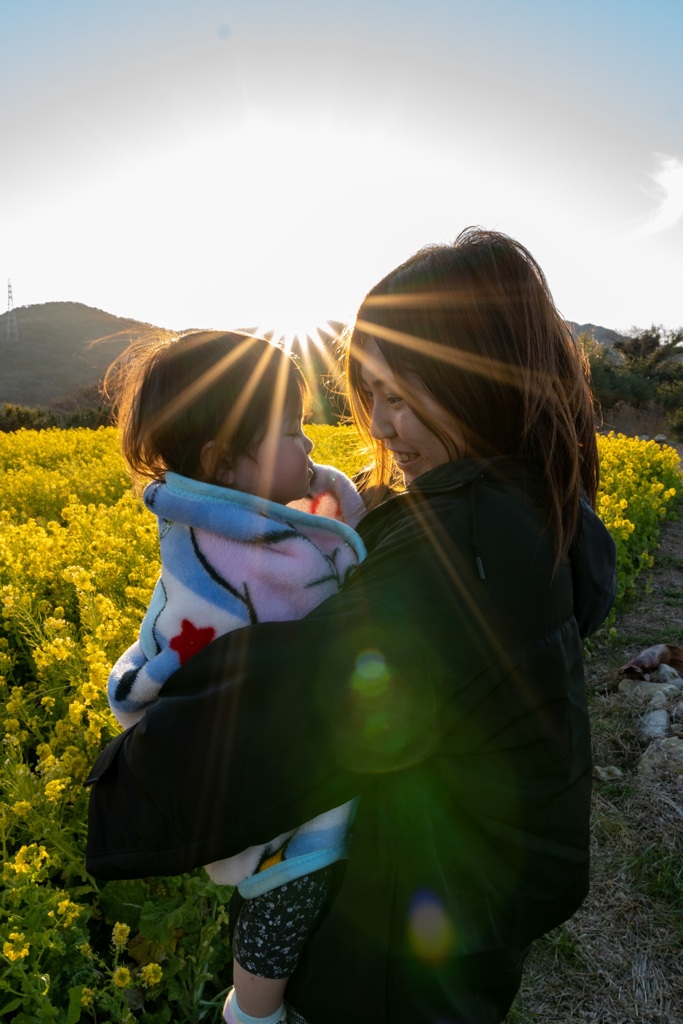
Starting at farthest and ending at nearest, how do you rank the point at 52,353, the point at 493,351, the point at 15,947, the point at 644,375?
1. the point at 52,353
2. the point at 644,375
3. the point at 15,947
4. the point at 493,351

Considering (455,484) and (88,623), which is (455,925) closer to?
(455,484)

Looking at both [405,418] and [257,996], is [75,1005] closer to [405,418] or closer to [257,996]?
[257,996]

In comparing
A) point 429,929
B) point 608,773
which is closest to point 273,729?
point 429,929

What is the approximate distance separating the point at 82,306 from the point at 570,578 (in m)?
102

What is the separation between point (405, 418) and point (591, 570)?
428mm

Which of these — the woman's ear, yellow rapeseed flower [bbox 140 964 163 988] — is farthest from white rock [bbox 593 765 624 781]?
the woman's ear

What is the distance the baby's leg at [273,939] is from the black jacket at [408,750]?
1.9 inches

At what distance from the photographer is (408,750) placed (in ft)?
3.09

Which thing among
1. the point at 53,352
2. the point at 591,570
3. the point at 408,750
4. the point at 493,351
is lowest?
the point at 53,352

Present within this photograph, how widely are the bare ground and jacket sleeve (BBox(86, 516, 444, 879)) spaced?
2.02m

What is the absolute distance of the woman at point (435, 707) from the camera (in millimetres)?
928

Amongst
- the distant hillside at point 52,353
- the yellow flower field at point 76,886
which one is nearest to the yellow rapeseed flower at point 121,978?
the yellow flower field at point 76,886

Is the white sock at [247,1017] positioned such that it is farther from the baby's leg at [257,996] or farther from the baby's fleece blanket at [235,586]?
the baby's fleece blanket at [235,586]

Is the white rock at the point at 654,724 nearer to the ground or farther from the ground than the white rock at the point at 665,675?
farther from the ground
